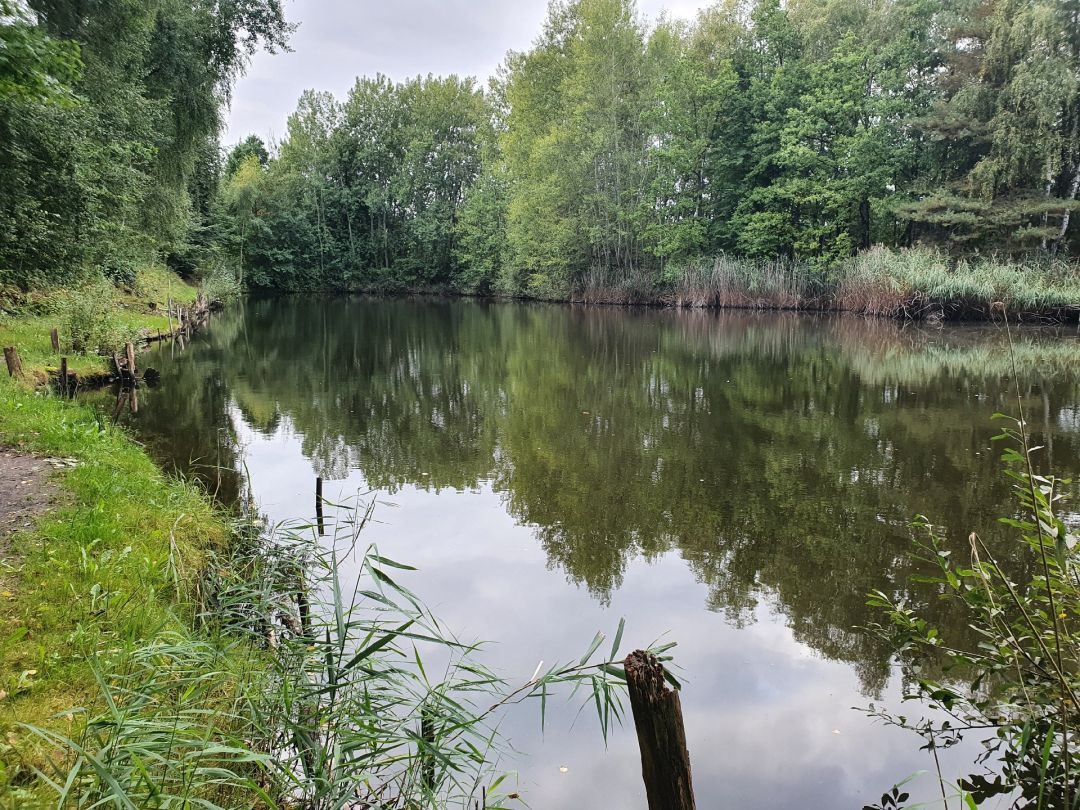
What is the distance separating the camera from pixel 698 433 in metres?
10.1

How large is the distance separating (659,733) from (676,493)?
554 centimetres

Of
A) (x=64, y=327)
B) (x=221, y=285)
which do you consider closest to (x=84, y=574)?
(x=64, y=327)

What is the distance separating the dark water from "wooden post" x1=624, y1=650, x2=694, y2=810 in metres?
1.28

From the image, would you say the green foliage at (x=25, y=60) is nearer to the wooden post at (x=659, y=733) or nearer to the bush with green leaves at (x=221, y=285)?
the wooden post at (x=659, y=733)

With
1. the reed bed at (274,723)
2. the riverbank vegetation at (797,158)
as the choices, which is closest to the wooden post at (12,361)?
the reed bed at (274,723)

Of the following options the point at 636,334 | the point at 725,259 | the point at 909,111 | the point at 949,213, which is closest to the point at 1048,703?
the point at 636,334

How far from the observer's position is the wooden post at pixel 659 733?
A: 2.03 m

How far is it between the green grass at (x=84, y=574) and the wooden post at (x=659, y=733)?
180 cm

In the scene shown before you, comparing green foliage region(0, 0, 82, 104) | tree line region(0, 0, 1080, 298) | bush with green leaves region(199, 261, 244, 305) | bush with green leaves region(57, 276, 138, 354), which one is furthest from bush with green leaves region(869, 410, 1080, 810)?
bush with green leaves region(199, 261, 244, 305)

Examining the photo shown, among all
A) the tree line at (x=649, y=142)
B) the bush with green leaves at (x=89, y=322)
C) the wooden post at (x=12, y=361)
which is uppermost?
the tree line at (x=649, y=142)

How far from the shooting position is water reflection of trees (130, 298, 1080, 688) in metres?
5.89

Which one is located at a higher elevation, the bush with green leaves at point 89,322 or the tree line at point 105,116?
the tree line at point 105,116

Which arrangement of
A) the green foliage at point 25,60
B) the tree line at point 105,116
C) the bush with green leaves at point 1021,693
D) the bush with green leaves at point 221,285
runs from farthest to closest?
1. the bush with green leaves at point 221,285
2. the tree line at point 105,116
3. the green foliage at point 25,60
4. the bush with green leaves at point 1021,693

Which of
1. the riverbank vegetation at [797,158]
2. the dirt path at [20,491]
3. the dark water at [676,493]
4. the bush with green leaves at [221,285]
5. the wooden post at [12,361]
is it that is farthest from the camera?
the bush with green leaves at [221,285]
